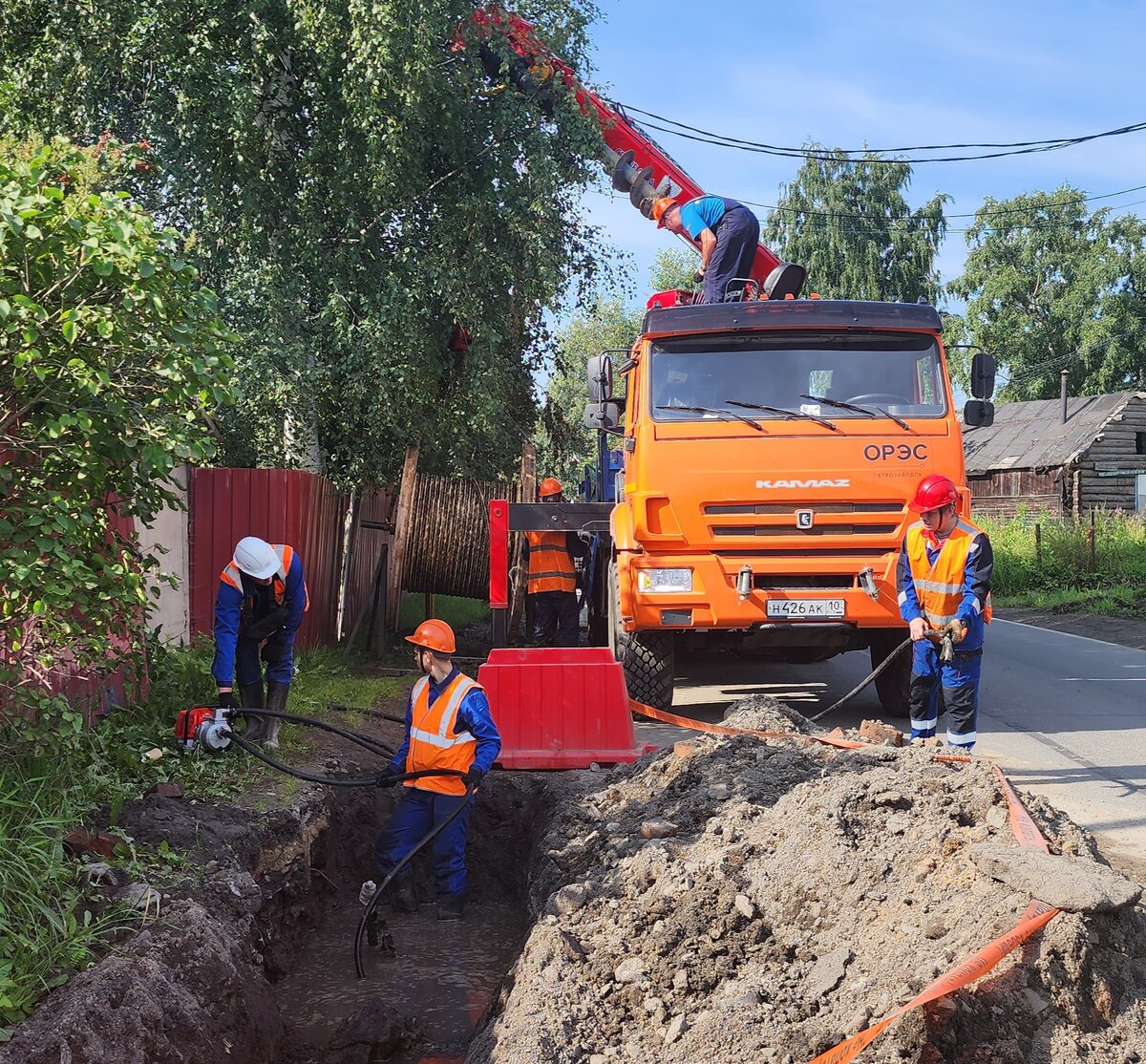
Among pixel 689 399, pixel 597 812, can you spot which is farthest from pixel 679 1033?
pixel 689 399

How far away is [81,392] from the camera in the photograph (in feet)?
13.3

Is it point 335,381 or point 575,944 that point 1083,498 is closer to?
point 335,381

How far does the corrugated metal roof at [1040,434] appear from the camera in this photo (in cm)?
3472

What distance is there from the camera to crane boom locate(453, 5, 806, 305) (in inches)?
453

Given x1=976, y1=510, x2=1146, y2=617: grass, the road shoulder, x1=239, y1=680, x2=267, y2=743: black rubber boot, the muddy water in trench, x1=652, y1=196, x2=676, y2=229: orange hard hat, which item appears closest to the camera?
the muddy water in trench

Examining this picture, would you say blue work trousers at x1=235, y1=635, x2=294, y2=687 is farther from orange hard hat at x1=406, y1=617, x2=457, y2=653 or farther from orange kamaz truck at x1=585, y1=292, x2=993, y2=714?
orange kamaz truck at x1=585, y1=292, x2=993, y2=714

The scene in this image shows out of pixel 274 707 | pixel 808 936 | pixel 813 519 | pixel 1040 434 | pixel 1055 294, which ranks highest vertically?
pixel 1055 294

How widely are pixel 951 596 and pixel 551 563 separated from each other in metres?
5.29

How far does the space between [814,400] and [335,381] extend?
617 cm

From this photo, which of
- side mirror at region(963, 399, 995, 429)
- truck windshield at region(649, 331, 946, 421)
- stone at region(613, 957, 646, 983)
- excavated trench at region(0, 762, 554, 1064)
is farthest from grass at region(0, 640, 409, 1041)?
side mirror at region(963, 399, 995, 429)

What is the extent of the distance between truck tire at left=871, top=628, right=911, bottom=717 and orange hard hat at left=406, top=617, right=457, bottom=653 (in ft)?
14.0

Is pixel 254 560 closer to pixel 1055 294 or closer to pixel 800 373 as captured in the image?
pixel 800 373

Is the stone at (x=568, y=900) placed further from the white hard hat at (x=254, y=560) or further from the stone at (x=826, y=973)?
the white hard hat at (x=254, y=560)

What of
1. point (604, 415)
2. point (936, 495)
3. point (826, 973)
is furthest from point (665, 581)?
point (826, 973)
